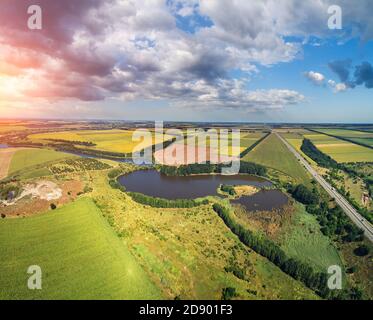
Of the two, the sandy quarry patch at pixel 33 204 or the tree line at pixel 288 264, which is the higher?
the sandy quarry patch at pixel 33 204

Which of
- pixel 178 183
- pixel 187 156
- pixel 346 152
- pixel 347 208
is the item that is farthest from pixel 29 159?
pixel 346 152

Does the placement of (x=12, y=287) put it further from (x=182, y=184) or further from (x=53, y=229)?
(x=182, y=184)

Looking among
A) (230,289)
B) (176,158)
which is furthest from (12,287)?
(176,158)

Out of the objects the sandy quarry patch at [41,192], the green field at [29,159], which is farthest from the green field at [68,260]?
the green field at [29,159]

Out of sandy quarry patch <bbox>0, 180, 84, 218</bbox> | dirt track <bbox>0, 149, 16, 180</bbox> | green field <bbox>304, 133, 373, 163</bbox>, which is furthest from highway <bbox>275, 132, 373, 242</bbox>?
dirt track <bbox>0, 149, 16, 180</bbox>

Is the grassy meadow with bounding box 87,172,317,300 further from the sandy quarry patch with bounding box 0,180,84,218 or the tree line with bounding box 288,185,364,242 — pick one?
the tree line with bounding box 288,185,364,242

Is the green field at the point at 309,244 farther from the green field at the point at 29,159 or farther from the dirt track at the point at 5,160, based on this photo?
the green field at the point at 29,159
